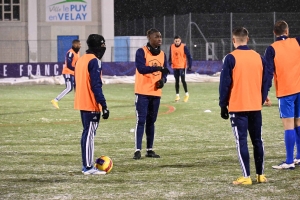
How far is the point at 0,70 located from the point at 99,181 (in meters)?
26.7

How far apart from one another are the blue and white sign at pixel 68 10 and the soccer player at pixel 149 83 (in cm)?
3210

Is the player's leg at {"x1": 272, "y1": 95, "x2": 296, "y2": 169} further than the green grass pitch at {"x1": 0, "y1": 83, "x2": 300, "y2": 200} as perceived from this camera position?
Yes

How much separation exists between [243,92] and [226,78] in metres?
0.28

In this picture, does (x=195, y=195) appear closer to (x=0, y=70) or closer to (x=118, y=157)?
(x=118, y=157)

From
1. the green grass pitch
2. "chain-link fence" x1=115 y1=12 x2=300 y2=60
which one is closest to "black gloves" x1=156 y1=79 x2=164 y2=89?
the green grass pitch

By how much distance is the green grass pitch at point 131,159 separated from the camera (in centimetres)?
805

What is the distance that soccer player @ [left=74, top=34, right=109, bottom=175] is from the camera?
9016 millimetres

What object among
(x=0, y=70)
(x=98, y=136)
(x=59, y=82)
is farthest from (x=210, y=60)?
(x=98, y=136)

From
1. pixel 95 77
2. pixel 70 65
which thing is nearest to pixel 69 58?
pixel 70 65

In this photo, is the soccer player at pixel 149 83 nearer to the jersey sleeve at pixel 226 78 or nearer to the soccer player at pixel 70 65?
the jersey sleeve at pixel 226 78

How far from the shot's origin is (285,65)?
31.0 feet

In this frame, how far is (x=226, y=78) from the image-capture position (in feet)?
26.9

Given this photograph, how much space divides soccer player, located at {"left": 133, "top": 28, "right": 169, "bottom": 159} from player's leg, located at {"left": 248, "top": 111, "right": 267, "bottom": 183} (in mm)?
2446

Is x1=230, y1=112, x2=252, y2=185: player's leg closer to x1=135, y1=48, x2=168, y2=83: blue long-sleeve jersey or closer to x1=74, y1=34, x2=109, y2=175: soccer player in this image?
x1=74, y1=34, x2=109, y2=175: soccer player
